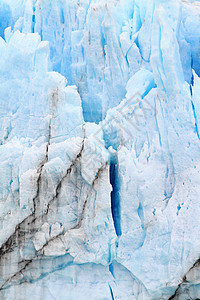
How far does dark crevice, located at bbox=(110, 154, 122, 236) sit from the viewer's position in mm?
4453

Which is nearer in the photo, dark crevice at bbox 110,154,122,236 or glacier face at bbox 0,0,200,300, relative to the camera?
glacier face at bbox 0,0,200,300

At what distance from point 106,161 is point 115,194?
43 centimetres

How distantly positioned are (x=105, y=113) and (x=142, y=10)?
1483 millimetres

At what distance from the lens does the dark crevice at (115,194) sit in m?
4.45

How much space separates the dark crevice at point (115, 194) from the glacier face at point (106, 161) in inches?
0.6

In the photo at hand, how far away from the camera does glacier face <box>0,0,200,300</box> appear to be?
14.1ft

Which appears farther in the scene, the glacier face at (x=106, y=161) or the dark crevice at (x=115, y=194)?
the dark crevice at (x=115, y=194)

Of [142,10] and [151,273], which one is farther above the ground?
[142,10]

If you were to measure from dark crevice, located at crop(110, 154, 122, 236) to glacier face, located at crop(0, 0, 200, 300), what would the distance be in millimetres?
14

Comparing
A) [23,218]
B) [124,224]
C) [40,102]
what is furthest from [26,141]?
[124,224]

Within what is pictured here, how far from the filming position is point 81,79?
16.7 feet

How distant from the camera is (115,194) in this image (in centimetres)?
452

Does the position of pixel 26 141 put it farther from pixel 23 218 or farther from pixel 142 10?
pixel 142 10

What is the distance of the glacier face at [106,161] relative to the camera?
431cm
